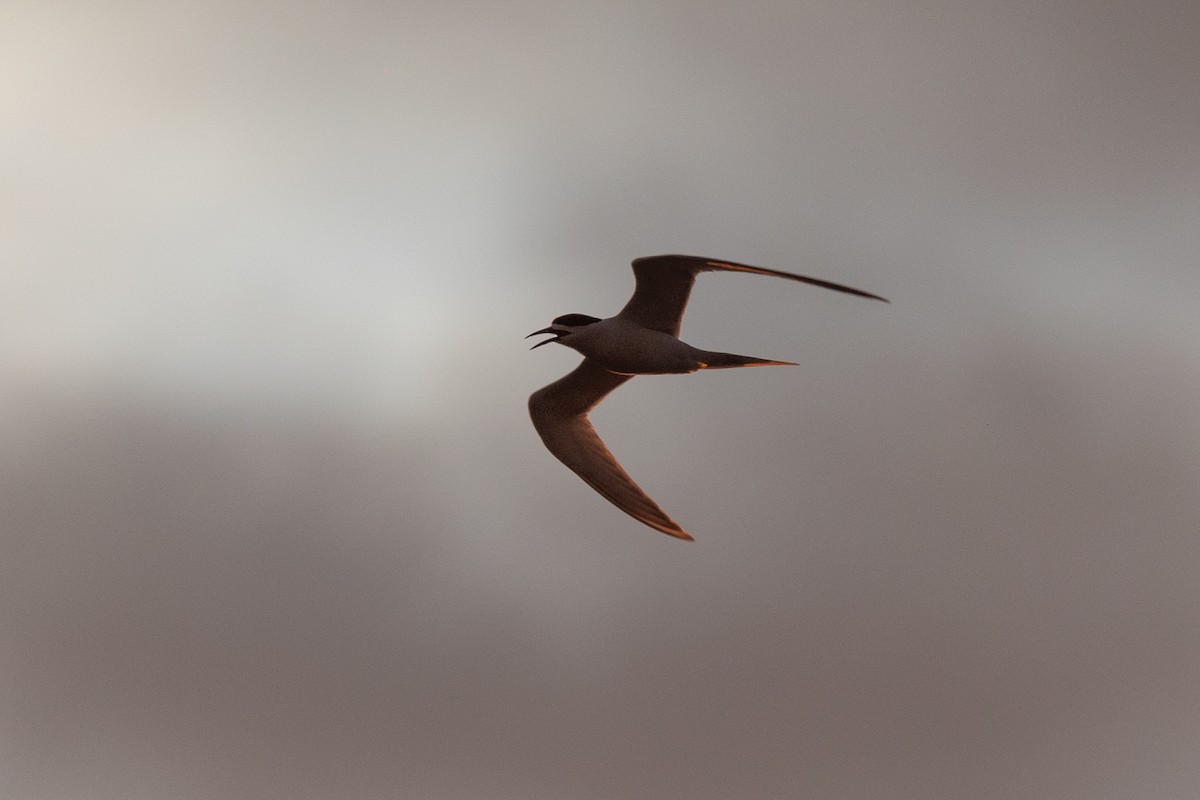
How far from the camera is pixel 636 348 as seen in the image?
8.62 meters

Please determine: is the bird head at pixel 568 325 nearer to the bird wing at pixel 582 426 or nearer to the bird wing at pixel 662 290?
the bird wing at pixel 662 290

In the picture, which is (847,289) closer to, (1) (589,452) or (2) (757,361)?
(2) (757,361)

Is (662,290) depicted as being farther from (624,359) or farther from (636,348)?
(624,359)

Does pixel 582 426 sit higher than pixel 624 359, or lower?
lower

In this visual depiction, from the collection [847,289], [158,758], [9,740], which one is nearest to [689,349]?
[847,289]

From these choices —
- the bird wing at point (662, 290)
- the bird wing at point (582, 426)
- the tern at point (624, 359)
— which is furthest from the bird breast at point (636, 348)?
the bird wing at point (582, 426)

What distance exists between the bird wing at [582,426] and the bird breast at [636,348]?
3.50ft

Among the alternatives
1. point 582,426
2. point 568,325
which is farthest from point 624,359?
point 582,426

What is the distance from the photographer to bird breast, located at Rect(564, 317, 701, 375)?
8539 millimetres

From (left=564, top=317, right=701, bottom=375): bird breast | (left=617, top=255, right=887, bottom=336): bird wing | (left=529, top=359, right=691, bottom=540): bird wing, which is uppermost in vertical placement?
(left=617, top=255, right=887, bottom=336): bird wing

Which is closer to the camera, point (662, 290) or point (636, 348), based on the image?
point (636, 348)

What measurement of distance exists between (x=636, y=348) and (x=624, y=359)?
15 centimetres

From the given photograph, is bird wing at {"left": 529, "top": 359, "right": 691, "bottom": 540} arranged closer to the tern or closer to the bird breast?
the tern

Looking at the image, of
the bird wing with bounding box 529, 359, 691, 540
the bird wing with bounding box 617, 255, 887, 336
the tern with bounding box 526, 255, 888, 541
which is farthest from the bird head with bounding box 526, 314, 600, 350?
the bird wing with bounding box 529, 359, 691, 540
